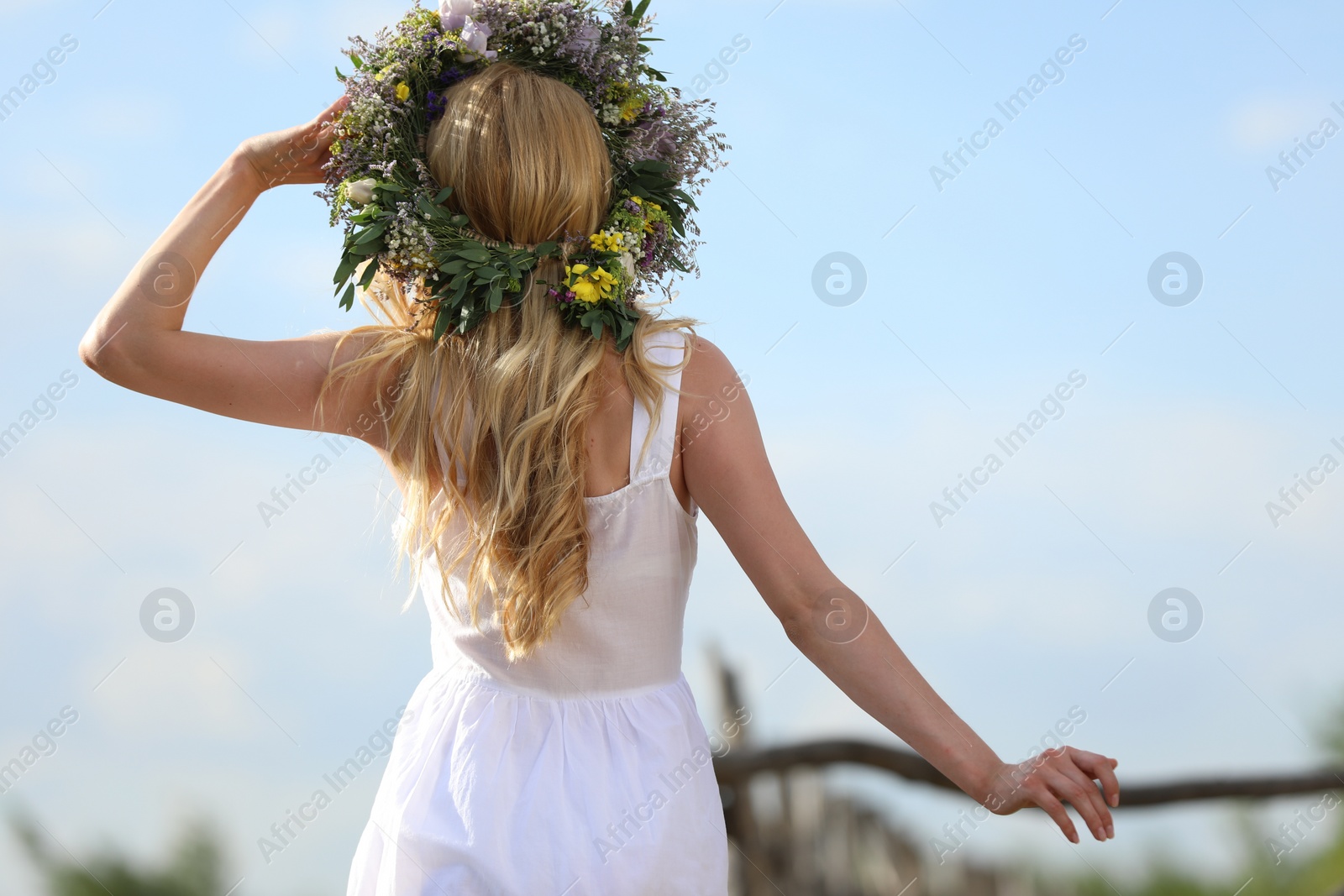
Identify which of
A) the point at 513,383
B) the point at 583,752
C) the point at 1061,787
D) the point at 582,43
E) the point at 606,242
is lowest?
the point at 583,752

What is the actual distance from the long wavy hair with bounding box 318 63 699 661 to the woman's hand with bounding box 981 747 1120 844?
63cm

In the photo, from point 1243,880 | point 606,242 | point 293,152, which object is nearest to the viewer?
point 606,242

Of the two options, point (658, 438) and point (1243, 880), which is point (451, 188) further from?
point (1243, 880)

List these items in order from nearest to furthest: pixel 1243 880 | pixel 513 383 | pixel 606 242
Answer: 1. pixel 513 383
2. pixel 606 242
3. pixel 1243 880

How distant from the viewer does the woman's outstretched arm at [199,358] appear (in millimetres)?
1409

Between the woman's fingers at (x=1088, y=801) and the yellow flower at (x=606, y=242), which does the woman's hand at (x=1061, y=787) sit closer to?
the woman's fingers at (x=1088, y=801)

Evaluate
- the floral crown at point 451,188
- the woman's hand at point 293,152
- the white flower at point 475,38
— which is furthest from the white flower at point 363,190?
the white flower at point 475,38

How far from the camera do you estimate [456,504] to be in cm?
147

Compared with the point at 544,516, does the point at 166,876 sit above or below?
below

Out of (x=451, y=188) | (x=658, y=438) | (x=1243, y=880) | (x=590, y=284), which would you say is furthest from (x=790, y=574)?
(x=1243, y=880)

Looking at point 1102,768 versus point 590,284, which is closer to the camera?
point 1102,768

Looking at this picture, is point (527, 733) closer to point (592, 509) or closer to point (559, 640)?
point (559, 640)

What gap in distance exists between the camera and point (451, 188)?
1.48 metres

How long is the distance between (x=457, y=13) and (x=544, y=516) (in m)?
0.90
